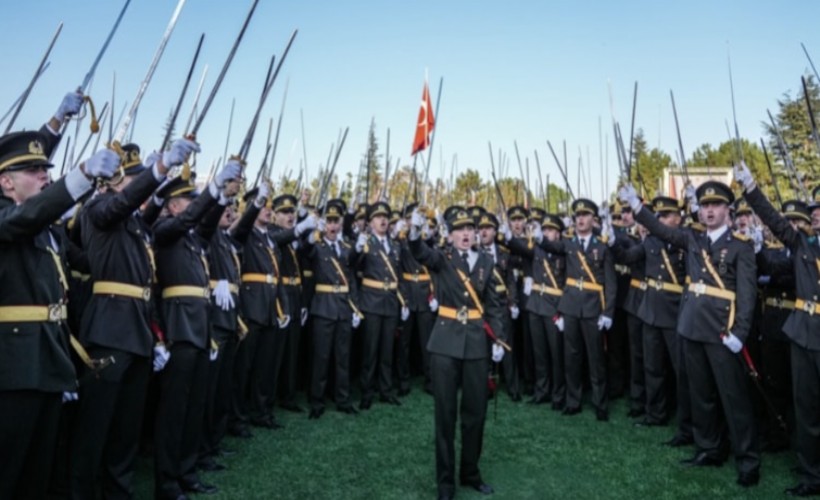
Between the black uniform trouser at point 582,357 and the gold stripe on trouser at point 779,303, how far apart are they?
2069mm

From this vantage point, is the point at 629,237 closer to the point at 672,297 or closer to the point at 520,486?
the point at 672,297

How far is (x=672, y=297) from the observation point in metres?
7.58

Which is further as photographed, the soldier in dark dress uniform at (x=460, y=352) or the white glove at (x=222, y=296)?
the white glove at (x=222, y=296)

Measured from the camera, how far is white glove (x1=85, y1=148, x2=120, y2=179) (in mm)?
3016

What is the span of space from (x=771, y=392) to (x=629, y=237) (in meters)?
2.79

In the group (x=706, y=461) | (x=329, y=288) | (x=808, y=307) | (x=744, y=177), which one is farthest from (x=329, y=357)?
(x=808, y=307)

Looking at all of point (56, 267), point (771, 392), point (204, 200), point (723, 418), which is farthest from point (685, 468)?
point (56, 267)

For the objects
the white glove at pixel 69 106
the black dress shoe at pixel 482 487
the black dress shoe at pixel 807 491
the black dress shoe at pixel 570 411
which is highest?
the white glove at pixel 69 106

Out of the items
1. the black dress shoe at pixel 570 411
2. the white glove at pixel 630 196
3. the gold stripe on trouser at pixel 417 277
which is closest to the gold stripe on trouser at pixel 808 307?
the white glove at pixel 630 196

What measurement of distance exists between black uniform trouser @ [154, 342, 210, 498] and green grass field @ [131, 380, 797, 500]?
0.35m

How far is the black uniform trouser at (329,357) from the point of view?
7.96 metres

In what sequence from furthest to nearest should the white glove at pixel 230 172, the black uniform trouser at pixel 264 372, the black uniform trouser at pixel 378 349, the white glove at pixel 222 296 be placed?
the black uniform trouser at pixel 378 349, the black uniform trouser at pixel 264 372, the white glove at pixel 222 296, the white glove at pixel 230 172

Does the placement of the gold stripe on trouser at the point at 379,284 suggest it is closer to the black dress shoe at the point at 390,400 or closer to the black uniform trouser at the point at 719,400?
the black dress shoe at the point at 390,400

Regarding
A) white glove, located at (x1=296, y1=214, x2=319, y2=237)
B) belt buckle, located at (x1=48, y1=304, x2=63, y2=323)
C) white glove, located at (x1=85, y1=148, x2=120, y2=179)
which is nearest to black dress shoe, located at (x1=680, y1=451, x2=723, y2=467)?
white glove, located at (x1=296, y1=214, x2=319, y2=237)
